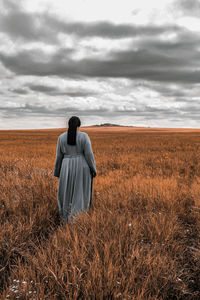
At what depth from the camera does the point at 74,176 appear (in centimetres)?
438

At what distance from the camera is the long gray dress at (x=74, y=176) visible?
4281mm

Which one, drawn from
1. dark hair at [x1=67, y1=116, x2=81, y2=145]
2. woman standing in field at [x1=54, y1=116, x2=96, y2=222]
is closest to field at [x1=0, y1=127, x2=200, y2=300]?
woman standing in field at [x1=54, y1=116, x2=96, y2=222]

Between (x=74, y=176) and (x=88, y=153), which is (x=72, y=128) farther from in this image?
(x=74, y=176)

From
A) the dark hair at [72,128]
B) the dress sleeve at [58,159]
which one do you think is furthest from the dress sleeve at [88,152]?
the dress sleeve at [58,159]

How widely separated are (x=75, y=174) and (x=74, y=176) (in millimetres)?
47

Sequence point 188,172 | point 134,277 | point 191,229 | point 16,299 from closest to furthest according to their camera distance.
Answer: point 16,299 → point 134,277 → point 191,229 → point 188,172

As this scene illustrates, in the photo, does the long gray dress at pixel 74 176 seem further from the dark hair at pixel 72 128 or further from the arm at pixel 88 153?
the dark hair at pixel 72 128

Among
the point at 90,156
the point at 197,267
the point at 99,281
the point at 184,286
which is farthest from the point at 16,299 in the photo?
the point at 90,156

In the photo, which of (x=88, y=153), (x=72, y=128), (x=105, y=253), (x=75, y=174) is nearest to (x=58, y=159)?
(x=75, y=174)

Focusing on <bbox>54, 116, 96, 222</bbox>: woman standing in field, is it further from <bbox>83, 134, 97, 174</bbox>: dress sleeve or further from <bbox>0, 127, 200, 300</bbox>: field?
<bbox>0, 127, 200, 300</bbox>: field

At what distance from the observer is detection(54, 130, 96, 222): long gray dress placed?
4281 mm

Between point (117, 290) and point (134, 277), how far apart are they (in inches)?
8.7

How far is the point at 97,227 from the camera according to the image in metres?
3.15

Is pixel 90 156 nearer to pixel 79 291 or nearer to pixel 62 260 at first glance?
pixel 62 260
